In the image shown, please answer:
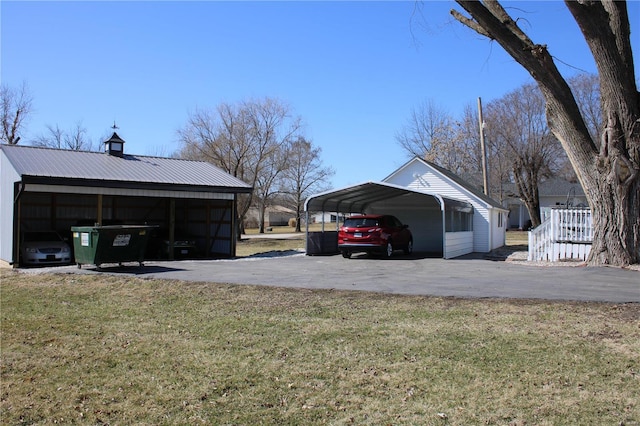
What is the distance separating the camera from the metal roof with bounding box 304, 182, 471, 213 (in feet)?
64.5

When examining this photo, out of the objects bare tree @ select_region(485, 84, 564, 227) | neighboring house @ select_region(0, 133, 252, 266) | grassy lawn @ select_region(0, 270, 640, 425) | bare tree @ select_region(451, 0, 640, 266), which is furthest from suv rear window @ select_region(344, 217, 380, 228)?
bare tree @ select_region(485, 84, 564, 227)

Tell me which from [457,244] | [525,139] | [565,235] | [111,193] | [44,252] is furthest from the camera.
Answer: [525,139]

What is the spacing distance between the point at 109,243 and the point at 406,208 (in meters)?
15.4

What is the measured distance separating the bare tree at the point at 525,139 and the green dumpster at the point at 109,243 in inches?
1208

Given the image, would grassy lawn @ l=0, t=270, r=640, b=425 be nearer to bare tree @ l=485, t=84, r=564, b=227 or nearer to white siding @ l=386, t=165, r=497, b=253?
white siding @ l=386, t=165, r=497, b=253

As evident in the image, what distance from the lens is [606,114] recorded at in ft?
49.5

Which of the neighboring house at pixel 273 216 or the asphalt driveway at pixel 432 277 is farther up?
the neighboring house at pixel 273 216

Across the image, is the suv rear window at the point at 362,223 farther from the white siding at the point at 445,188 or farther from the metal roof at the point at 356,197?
the white siding at the point at 445,188

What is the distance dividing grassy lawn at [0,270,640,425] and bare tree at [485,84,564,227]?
31.5m

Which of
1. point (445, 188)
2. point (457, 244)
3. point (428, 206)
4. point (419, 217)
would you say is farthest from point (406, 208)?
point (457, 244)

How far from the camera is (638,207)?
49.3 ft

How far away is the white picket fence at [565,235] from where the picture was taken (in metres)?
17.2

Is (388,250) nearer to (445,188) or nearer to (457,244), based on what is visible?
(457,244)

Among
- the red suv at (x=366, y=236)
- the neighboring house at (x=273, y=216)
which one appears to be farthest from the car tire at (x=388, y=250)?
the neighboring house at (x=273, y=216)
